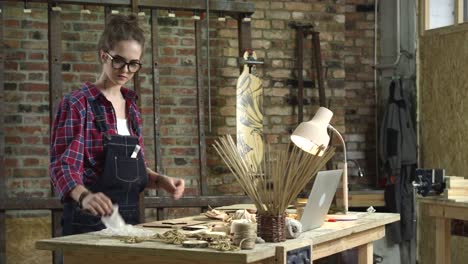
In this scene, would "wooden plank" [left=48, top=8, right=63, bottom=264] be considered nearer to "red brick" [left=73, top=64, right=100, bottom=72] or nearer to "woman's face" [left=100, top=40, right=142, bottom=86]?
"red brick" [left=73, top=64, right=100, bottom=72]

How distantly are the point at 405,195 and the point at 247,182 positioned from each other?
4.00 meters

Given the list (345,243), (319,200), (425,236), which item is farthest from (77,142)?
(425,236)

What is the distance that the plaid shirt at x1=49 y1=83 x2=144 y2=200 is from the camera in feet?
10.8

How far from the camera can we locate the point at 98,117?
11.3 ft

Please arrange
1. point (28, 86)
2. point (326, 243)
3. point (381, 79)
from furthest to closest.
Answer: point (381, 79), point (28, 86), point (326, 243)

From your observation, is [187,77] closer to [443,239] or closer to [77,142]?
[443,239]

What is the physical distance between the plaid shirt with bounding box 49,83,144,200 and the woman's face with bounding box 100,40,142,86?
134 millimetres

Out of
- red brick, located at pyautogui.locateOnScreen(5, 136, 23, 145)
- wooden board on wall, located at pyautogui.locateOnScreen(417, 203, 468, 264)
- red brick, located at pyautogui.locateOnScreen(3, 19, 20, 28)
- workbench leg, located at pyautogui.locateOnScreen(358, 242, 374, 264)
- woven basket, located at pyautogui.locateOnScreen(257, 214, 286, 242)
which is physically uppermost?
red brick, located at pyautogui.locateOnScreen(3, 19, 20, 28)

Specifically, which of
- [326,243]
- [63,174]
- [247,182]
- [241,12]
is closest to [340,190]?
[326,243]

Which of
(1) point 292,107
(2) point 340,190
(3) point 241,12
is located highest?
(3) point 241,12

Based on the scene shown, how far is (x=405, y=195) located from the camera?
687 centimetres

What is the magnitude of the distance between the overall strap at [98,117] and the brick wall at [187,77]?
9.27 feet

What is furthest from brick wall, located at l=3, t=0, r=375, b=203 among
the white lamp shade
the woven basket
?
the woven basket

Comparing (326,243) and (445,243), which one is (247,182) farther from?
(445,243)
